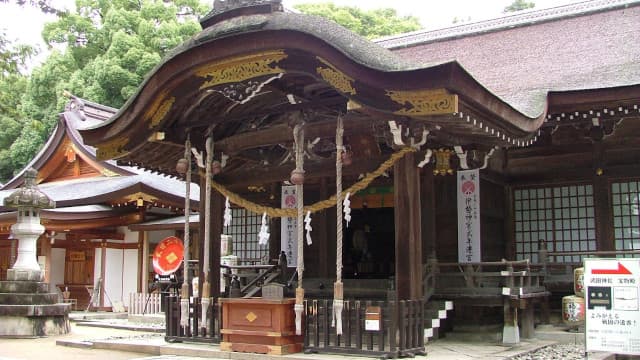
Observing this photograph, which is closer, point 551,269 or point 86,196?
point 551,269

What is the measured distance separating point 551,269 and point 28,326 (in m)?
10.3

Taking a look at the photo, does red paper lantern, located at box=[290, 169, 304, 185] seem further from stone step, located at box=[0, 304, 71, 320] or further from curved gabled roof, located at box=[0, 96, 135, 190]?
curved gabled roof, located at box=[0, 96, 135, 190]

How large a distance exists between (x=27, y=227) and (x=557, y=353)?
11241mm

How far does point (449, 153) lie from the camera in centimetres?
1089

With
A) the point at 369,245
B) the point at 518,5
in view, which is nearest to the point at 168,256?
the point at 369,245

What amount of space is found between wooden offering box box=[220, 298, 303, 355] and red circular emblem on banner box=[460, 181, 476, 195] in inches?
169

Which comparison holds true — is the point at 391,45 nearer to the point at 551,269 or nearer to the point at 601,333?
the point at 551,269

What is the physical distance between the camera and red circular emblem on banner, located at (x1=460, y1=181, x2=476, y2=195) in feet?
40.4

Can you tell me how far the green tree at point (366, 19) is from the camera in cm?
3921

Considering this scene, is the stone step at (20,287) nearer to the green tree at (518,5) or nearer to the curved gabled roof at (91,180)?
the curved gabled roof at (91,180)

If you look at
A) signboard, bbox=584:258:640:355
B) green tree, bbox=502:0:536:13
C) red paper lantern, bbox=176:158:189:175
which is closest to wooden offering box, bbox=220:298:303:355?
red paper lantern, bbox=176:158:189:175

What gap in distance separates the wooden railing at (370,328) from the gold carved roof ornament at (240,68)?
10.7 feet

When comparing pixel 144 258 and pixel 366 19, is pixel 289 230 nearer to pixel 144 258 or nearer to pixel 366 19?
pixel 144 258

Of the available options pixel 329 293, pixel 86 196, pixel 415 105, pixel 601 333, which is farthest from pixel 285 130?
pixel 86 196
